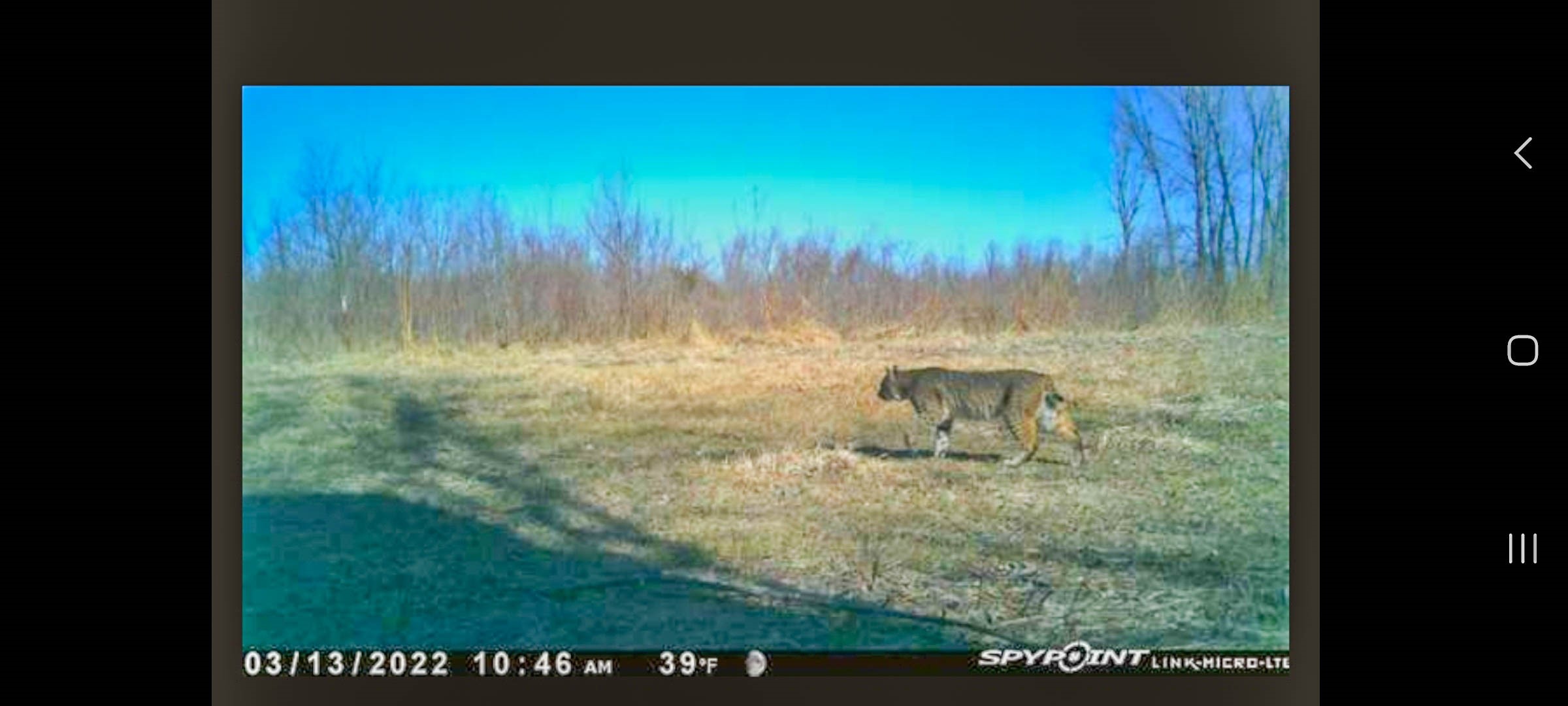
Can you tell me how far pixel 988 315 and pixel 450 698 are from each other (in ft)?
6.78

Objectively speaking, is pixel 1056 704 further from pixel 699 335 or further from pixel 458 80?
pixel 458 80

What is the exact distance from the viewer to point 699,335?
344 cm

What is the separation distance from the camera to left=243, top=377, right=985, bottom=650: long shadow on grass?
2.72 meters

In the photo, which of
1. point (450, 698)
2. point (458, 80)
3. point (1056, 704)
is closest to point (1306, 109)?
point (1056, 704)

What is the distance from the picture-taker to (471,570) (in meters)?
3.03
